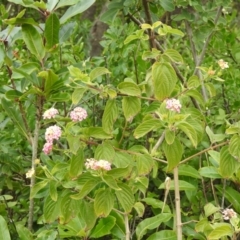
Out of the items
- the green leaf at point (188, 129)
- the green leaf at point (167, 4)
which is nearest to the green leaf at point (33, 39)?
the green leaf at point (188, 129)

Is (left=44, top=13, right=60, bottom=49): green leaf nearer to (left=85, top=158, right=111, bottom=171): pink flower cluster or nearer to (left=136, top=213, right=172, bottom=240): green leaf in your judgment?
(left=85, top=158, right=111, bottom=171): pink flower cluster

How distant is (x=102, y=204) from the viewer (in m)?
1.47

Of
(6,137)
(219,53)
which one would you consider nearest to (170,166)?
(6,137)

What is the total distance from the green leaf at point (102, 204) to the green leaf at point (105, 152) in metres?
0.11

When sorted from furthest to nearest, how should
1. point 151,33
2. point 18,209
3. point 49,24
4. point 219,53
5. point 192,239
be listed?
point 219,53
point 18,209
point 151,33
point 192,239
point 49,24

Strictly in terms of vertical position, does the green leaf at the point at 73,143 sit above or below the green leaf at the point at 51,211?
above

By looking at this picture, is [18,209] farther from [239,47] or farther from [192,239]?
[239,47]

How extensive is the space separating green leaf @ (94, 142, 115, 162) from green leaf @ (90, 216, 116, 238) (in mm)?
232

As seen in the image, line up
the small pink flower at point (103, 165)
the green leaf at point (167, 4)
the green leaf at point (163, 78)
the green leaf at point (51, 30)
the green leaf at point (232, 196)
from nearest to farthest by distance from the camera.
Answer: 1. the small pink flower at point (103, 165)
2. the green leaf at point (163, 78)
3. the green leaf at point (51, 30)
4. the green leaf at point (232, 196)
5. the green leaf at point (167, 4)

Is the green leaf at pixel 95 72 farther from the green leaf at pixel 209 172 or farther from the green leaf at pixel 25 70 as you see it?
the green leaf at pixel 209 172

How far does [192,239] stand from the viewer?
1.84m

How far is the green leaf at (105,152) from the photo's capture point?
1.52 metres

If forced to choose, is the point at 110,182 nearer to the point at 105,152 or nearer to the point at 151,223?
the point at 105,152

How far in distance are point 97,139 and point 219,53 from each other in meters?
1.61
